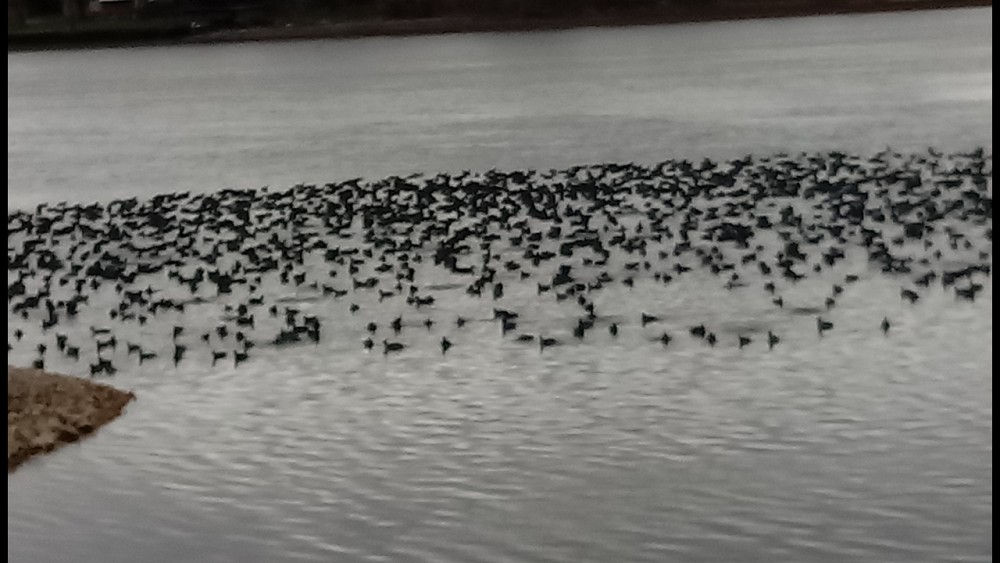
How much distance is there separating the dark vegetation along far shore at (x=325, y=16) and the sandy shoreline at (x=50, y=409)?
70414 mm

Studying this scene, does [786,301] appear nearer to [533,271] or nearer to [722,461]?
[533,271]

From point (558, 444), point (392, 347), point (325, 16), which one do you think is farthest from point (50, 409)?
point (325, 16)

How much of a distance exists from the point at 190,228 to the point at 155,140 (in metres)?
17.5

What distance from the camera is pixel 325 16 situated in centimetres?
8150

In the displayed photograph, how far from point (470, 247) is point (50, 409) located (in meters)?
6.97

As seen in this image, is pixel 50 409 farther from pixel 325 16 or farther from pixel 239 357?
pixel 325 16

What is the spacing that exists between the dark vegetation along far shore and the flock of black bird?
59.1 m

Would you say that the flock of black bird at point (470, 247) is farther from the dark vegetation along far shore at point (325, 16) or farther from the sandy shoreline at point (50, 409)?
the dark vegetation along far shore at point (325, 16)

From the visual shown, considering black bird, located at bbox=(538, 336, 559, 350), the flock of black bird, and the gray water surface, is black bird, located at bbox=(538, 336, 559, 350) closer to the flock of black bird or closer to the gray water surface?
the flock of black bird

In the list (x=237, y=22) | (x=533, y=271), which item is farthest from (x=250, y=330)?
(x=237, y=22)

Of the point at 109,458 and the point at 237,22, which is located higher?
the point at 237,22

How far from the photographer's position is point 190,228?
19.6 meters

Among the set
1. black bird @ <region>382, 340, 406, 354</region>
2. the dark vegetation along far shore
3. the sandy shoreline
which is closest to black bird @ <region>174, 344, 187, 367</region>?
the sandy shoreline

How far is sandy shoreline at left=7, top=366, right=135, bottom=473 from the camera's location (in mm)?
9961
